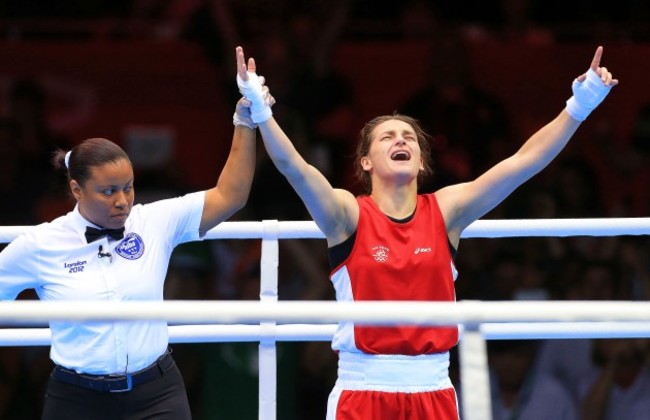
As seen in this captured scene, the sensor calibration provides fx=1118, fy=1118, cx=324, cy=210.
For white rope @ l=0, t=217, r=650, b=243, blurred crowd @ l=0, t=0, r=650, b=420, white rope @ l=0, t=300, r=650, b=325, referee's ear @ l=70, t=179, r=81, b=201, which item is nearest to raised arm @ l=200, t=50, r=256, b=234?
white rope @ l=0, t=217, r=650, b=243

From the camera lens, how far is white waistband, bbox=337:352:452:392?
10.9 feet

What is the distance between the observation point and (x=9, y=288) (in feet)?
11.5

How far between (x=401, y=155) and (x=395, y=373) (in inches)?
27.5

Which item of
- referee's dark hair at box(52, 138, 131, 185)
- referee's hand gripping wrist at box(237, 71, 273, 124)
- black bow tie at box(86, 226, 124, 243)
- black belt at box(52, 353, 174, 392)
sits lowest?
black belt at box(52, 353, 174, 392)

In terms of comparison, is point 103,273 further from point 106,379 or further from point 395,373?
point 395,373

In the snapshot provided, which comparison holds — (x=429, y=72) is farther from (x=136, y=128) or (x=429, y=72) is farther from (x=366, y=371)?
(x=366, y=371)

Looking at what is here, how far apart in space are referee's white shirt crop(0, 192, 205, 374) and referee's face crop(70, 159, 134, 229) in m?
0.06

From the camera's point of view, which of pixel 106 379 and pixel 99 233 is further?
pixel 99 233

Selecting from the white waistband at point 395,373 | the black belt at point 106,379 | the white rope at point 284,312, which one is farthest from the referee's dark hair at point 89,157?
the white rope at point 284,312

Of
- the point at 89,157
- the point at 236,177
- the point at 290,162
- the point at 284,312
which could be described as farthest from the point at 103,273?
the point at 284,312

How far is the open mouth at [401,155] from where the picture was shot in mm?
3547

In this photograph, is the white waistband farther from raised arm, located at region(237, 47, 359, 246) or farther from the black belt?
the black belt

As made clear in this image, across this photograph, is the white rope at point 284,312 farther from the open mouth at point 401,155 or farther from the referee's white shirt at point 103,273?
the open mouth at point 401,155

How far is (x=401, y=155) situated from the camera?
356cm
